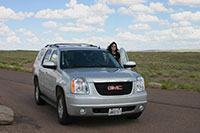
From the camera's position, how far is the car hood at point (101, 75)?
270 inches

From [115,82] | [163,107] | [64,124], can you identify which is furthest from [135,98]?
[163,107]

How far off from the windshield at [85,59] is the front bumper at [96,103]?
4.45 ft

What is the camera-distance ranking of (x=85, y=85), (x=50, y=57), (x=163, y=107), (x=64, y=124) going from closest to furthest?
(x=85, y=85)
(x=64, y=124)
(x=50, y=57)
(x=163, y=107)

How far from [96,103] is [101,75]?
2.04ft

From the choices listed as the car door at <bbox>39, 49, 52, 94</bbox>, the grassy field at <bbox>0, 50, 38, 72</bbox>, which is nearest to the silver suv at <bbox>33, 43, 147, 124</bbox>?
the car door at <bbox>39, 49, 52, 94</bbox>

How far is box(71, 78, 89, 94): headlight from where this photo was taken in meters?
6.83

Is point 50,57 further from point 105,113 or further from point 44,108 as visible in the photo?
point 105,113

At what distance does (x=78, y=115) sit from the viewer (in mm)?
6891

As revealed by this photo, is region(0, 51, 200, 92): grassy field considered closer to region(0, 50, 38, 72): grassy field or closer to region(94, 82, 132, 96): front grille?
region(0, 50, 38, 72): grassy field

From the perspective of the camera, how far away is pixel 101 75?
6.99 meters

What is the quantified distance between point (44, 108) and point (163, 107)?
11.6 ft

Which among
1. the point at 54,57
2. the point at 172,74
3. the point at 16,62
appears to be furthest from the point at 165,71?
the point at 54,57

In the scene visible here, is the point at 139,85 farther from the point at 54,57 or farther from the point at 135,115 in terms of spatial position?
the point at 54,57

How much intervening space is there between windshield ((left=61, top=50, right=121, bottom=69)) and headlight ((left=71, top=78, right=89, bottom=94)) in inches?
45.6
